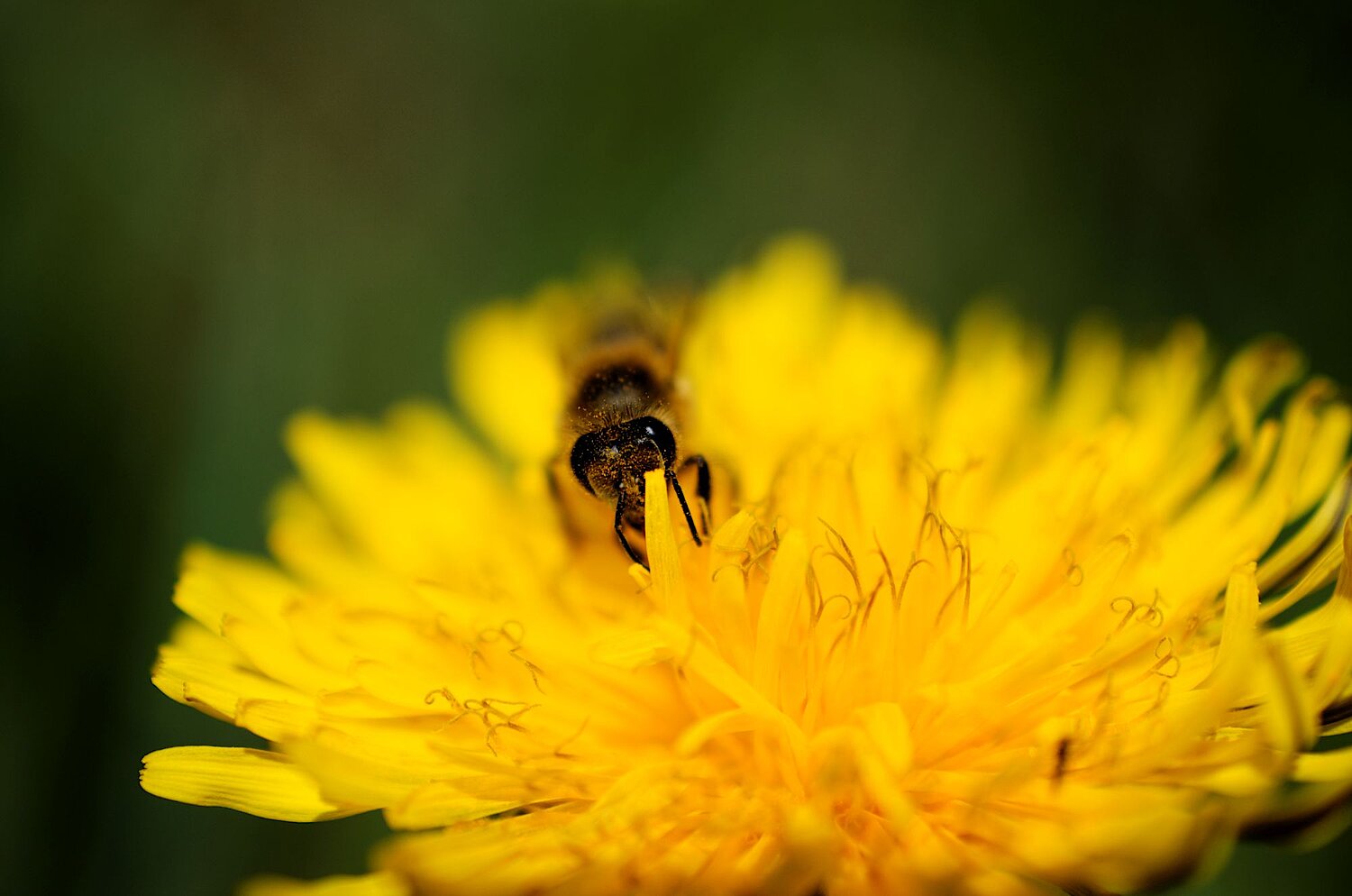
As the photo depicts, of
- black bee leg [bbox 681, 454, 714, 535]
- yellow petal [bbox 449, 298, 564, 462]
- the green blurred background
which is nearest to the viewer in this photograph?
black bee leg [bbox 681, 454, 714, 535]

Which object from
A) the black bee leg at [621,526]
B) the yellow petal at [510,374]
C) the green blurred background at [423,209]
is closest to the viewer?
the black bee leg at [621,526]

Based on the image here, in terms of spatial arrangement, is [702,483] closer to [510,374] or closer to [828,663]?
[828,663]

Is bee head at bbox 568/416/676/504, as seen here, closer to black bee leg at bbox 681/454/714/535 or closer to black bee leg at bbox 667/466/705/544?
black bee leg at bbox 667/466/705/544

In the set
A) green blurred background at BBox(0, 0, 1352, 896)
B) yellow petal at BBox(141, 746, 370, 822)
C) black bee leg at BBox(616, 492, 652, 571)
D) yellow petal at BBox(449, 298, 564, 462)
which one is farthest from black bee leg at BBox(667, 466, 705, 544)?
green blurred background at BBox(0, 0, 1352, 896)

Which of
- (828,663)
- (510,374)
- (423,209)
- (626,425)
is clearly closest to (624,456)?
(626,425)

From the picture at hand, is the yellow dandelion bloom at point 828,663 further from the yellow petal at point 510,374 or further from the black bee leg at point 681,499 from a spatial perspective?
the yellow petal at point 510,374

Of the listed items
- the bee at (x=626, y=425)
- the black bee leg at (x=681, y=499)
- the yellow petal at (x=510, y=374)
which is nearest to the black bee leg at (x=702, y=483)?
the bee at (x=626, y=425)

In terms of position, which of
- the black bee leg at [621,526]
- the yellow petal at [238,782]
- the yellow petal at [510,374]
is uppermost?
the yellow petal at [510,374]
